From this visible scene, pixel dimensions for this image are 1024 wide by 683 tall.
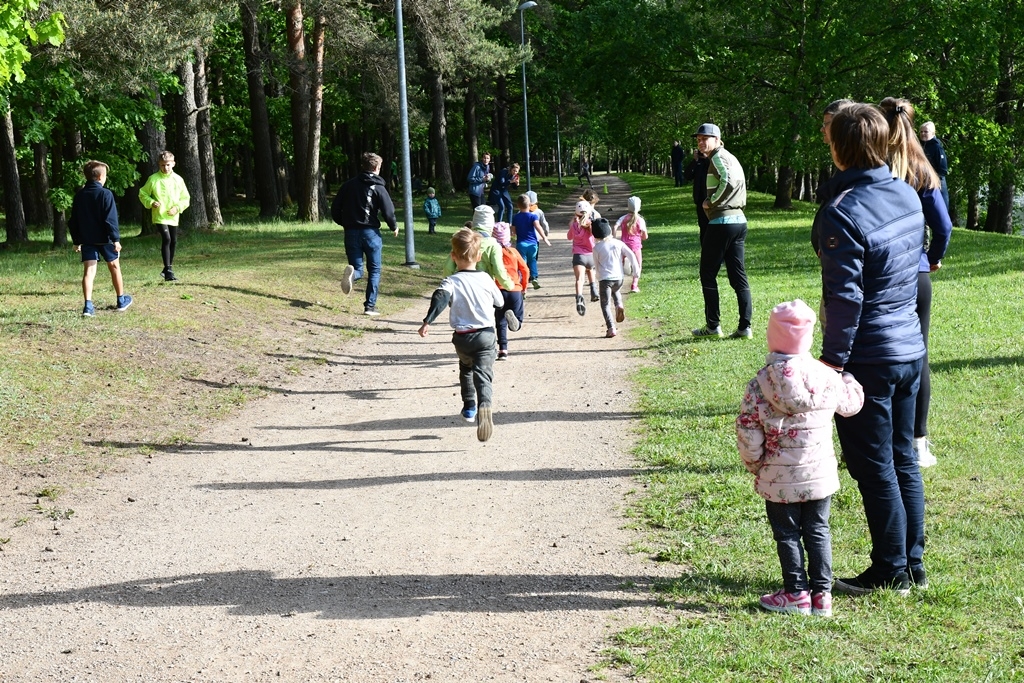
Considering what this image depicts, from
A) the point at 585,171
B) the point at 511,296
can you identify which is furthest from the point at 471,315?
the point at 585,171

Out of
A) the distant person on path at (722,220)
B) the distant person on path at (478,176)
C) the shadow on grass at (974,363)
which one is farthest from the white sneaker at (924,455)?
the distant person on path at (478,176)

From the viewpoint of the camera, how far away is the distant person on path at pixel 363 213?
14336 mm

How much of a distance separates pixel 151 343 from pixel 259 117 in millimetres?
21803

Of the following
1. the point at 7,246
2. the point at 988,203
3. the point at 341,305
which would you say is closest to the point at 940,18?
the point at 988,203

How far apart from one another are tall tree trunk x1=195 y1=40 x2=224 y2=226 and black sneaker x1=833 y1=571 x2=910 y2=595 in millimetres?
23810

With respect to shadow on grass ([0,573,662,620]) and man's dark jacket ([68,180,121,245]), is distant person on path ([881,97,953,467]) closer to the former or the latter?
shadow on grass ([0,573,662,620])

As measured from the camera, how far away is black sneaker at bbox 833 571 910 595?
4664 mm

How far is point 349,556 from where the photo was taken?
568 centimetres

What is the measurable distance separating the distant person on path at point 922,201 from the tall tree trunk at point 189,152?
21391 millimetres

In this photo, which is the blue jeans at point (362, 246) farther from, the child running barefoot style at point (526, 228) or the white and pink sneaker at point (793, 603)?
the white and pink sneaker at point (793, 603)

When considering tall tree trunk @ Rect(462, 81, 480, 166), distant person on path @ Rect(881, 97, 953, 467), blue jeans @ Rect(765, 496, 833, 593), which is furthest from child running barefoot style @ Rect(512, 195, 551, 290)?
tall tree trunk @ Rect(462, 81, 480, 166)

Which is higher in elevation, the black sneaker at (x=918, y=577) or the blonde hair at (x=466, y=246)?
the blonde hair at (x=466, y=246)

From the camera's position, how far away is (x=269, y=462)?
7883 mm

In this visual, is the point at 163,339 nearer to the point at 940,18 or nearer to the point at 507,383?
the point at 507,383
